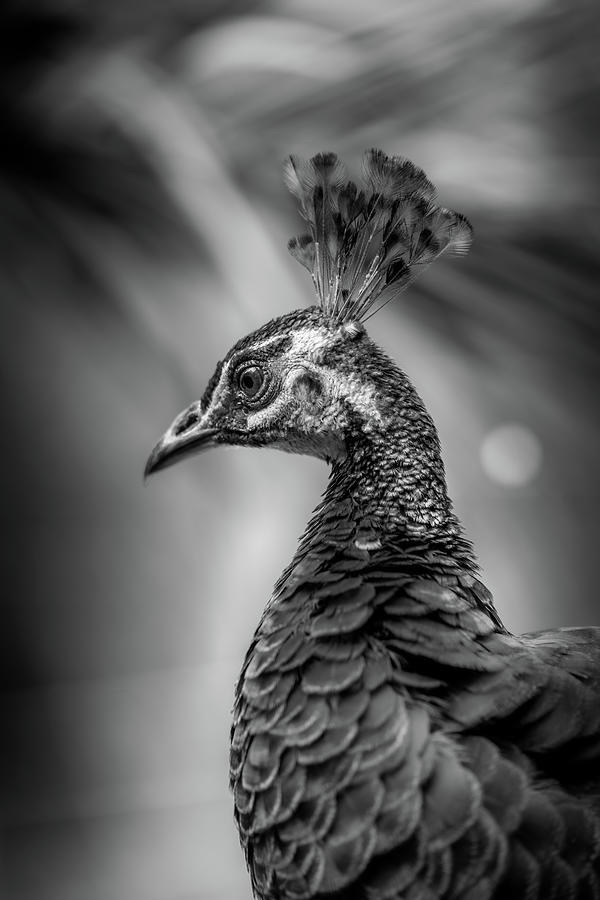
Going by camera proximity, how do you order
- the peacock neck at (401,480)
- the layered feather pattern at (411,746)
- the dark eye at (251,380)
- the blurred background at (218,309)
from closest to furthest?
1. the layered feather pattern at (411,746)
2. the peacock neck at (401,480)
3. the dark eye at (251,380)
4. the blurred background at (218,309)

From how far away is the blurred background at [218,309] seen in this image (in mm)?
1655

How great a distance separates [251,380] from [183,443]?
0.12 meters

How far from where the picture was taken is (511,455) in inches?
72.2

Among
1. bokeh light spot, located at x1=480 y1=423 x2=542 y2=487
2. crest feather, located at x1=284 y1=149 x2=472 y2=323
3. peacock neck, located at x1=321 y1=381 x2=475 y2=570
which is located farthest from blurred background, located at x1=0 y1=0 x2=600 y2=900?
peacock neck, located at x1=321 y1=381 x2=475 y2=570

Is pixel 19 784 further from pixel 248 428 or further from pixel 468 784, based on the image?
pixel 468 784

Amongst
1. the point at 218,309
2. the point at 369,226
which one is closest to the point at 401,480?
the point at 369,226

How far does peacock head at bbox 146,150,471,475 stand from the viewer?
899mm

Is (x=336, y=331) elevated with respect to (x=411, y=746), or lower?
elevated

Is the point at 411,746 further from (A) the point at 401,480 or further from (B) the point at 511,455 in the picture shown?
(B) the point at 511,455

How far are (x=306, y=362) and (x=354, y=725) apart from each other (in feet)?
1.38

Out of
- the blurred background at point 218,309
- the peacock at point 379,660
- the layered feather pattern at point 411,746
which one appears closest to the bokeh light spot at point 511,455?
the blurred background at point 218,309

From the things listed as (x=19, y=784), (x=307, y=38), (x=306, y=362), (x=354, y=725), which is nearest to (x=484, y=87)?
(x=307, y=38)

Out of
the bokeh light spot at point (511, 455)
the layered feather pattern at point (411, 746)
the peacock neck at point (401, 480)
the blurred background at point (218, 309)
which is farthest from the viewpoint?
the bokeh light spot at point (511, 455)

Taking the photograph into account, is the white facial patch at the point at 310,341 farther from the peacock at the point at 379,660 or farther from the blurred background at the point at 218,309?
the blurred background at the point at 218,309
